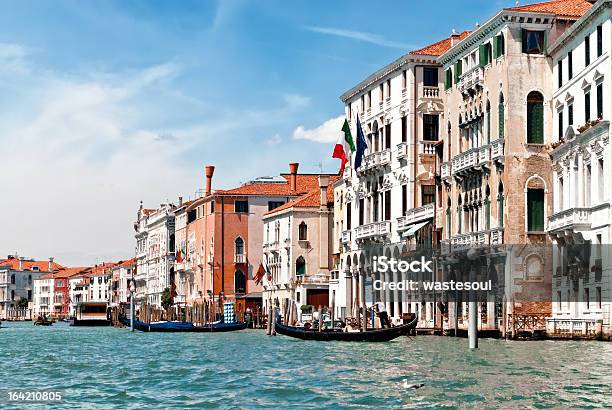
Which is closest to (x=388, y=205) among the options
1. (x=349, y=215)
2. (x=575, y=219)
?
(x=349, y=215)

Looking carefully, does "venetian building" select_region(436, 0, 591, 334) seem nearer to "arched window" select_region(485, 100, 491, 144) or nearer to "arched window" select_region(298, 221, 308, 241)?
"arched window" select_region(485, 100, 491, 144)

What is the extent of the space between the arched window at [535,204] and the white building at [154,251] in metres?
55.2

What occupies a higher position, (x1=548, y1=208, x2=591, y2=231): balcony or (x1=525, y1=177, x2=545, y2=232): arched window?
(x1=525, y1=177, x2=545, y2=232): arched window

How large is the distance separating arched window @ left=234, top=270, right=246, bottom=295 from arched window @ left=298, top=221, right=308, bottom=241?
36.7 ft

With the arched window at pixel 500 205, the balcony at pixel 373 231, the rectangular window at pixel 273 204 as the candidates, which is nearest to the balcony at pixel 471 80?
the arched window at pixel 500 205

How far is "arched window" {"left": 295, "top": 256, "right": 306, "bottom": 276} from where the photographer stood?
63.2 metres

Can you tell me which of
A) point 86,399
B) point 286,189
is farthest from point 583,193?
point 286,189

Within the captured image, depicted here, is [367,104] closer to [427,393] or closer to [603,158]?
[603,158]

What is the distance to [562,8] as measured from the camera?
3931cm

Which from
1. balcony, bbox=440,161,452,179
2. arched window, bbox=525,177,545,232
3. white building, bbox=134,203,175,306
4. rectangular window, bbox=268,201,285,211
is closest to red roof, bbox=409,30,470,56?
balcony, bbox=440,161,452,179

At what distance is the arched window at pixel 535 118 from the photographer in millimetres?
38812

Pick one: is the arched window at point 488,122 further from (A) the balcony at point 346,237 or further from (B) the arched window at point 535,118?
(A) the balcony at point 346,237

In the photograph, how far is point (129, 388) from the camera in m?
23.2

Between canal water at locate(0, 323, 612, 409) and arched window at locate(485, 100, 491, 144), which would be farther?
arched window at locate(485, 100, 491, 144)
